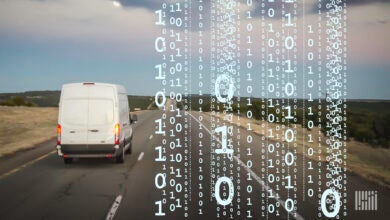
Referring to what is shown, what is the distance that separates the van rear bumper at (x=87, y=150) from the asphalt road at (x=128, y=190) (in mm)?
393

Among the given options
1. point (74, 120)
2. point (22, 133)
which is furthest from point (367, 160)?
point (22, 133)

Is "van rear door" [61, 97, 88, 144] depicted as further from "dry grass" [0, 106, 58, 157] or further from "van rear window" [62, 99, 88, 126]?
"dry grass" [0, 106, 58, 157]

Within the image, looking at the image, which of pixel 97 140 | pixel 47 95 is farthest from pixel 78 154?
pixel 47 95

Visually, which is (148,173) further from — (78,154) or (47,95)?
(47,95)

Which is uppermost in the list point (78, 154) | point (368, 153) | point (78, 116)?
point (78, 116)

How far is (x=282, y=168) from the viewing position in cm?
1270

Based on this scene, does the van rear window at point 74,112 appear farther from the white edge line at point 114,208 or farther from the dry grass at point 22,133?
the white edge line at point 114,208

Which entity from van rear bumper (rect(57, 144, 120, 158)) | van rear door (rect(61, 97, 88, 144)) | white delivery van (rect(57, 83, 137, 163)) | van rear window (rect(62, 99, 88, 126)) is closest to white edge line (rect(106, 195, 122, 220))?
van rear bumper (rect(57, 144, 120, 158))

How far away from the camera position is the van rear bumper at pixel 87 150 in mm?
12633

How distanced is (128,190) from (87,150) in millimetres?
3800

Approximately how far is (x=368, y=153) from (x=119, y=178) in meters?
13.7

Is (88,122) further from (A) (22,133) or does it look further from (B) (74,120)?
(A) (22,133)

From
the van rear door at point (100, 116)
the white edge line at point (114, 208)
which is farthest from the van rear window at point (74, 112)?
the white edge line at point (114, 208)

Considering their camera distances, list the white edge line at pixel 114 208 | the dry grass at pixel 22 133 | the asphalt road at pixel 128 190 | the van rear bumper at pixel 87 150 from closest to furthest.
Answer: the white edge line at pixel 114 208, the asphalt road at pixel 128 190, the van rear bumper at pixel 87 150, the dry grass at pixel 22 133
